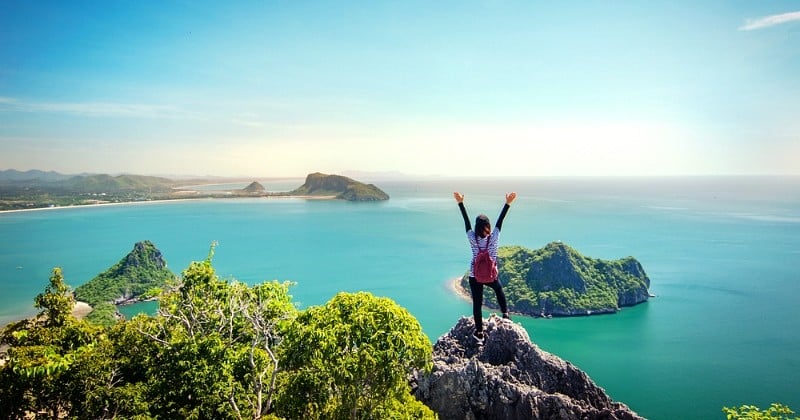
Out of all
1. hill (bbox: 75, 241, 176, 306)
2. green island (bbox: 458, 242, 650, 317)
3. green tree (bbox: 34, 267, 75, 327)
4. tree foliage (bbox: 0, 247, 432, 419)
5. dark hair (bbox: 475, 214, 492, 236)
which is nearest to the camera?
tree foliage (bbox: 0, 247, 432, 419)

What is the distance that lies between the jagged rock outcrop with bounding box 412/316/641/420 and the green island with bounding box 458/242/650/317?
4320 cm

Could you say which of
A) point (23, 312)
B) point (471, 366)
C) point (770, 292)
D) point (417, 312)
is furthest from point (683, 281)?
point (23, 312)

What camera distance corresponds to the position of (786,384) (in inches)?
1334

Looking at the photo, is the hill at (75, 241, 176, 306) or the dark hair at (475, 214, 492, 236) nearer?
the dark hair at (475, 214, 492, 236)

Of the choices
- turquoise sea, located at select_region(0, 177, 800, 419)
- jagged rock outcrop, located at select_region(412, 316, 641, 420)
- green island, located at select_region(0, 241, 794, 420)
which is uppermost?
green island, located at select_region(0, 241, 794, 420)

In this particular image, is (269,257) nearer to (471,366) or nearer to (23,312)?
(23,312)

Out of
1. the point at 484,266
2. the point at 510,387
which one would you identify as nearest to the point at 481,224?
the point at 484,266

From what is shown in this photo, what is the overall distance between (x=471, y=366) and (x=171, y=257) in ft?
293

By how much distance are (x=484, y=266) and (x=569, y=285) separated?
49.1 metres

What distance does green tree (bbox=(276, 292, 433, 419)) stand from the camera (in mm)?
6797

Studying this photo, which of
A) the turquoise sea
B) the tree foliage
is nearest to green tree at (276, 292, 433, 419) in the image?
the tree foliage

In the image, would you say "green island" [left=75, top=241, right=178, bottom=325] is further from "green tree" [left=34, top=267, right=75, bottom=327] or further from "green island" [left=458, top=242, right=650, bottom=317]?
"green tree" [left=34, top=267, right=75, bottom=327]

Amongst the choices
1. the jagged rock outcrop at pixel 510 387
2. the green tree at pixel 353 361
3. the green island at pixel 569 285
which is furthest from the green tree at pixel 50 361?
the green island at pixel 569 285

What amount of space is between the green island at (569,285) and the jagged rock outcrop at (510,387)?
43201 mm
